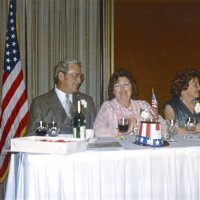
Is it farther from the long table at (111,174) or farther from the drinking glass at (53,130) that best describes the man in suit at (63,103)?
the long table at (111,174)

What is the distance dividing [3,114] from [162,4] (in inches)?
92.7

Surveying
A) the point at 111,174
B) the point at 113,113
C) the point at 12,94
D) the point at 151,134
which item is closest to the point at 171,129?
the point at 151,134

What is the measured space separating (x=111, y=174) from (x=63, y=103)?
1.30 m

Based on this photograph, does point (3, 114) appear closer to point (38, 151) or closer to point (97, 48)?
point (97, 48)

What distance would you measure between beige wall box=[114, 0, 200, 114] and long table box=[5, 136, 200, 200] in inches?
97.2

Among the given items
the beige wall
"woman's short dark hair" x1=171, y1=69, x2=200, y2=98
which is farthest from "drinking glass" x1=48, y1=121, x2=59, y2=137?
the beige wall

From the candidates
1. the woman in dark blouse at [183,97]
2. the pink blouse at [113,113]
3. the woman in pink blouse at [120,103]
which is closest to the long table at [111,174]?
the pink blouse at [113,113]

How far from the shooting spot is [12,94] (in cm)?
425

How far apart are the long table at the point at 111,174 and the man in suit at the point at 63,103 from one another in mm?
943

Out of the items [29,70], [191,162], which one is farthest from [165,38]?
[191,162]

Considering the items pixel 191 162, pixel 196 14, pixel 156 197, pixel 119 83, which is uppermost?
pixel 196 14

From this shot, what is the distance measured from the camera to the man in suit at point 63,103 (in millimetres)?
3533

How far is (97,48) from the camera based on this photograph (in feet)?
16.0

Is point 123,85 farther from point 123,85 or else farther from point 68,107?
point 68,107
